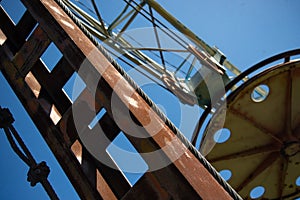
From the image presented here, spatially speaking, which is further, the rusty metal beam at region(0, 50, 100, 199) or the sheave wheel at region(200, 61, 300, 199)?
the sheave wheel at region(200, 61, 300, 199)

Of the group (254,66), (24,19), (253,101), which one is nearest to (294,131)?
(253,101)

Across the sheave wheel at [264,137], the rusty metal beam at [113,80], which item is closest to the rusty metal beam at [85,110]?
the rusty metal beam at [113,80]

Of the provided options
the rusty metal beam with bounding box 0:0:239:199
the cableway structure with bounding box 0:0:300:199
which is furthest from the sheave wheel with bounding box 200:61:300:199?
the rusty metal beam with bounding box 0:0:239:199

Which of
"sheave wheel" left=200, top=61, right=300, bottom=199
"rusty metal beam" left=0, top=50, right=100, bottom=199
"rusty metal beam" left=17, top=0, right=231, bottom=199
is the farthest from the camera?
"sheave wheel" left=200, top=61, right=300, bottom=199

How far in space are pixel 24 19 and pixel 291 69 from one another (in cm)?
422

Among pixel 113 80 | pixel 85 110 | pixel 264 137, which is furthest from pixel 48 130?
pixel 264 137

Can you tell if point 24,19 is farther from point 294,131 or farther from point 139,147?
point 294,131

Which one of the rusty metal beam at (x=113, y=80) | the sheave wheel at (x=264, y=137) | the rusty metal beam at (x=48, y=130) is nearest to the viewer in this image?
the rusty metal beam at (x=113, y=80)

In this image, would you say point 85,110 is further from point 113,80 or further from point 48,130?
point 113,80

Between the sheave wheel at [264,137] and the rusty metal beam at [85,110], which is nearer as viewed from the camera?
the rusty metal beam at [85,110]

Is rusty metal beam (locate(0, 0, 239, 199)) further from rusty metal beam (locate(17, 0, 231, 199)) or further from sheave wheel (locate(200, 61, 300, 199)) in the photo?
sheave wheel (locate(200, 61, 300, 199))

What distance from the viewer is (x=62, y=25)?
9.65 ft

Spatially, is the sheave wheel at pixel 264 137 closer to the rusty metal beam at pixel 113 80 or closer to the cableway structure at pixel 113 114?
the cableway structure at pixel 113 114

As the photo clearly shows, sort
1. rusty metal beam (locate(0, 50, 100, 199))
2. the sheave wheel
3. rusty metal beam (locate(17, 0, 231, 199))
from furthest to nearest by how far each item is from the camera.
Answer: the sheave wheel
rusty metal beam (locate(0, 50, 100, 199))
rusty metal beam (locate(17, 0, 231, 199))
